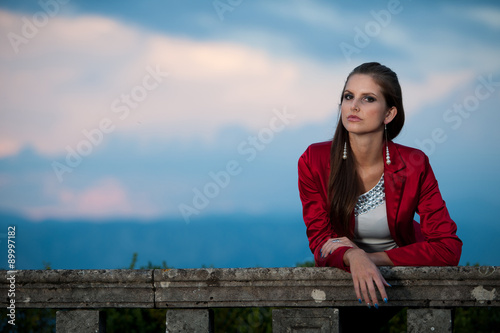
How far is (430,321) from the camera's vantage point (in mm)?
2451

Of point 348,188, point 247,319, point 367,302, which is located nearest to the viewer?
point 367,302

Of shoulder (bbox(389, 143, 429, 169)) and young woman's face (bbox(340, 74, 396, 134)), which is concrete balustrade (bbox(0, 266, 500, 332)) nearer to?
shoulder (bbox(389, 143, 429, 169))

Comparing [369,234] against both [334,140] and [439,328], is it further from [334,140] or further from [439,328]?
[439,328]

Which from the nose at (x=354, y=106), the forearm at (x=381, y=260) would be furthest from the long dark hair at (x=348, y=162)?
the forearm at (x=381, y=260)

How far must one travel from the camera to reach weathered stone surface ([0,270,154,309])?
8.67 feet

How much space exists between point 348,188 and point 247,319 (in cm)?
285

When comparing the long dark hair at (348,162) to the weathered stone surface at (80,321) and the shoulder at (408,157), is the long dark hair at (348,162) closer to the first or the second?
the shoulder at (408,157)

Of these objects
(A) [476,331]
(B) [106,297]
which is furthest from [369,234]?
(A) [476,331]

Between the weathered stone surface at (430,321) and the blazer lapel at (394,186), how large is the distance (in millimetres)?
889

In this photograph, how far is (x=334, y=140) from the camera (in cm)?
341

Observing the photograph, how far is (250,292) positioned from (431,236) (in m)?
A: 1.08

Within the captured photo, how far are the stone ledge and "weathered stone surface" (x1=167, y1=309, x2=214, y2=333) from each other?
3cm

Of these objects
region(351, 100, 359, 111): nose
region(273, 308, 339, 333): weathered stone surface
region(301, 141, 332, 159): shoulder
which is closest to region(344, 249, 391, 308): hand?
region(273, 308, 339, 333): weathered stone surface

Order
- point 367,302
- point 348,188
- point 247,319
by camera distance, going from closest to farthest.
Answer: point 367,302 < point 348,188 < point 247,319
